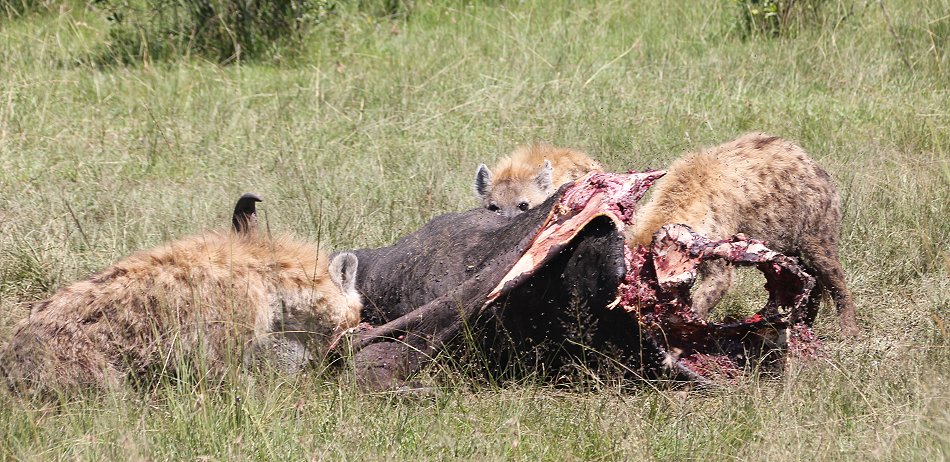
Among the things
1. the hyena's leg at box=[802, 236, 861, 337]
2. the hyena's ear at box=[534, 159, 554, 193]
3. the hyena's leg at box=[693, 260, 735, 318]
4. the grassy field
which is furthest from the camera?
the hyena's ear at box=[534, 159, 554, 193]

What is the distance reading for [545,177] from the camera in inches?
230

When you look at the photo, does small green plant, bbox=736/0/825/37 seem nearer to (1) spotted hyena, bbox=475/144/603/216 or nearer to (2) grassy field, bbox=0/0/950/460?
(2) grassy field, bbox=0/0/950/460

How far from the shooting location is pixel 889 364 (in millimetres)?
3674

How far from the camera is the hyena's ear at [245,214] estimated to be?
13.5 feet

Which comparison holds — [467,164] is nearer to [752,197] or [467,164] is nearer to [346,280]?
[752,197]

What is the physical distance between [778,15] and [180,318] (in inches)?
220

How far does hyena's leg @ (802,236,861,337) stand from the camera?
4.52 meters

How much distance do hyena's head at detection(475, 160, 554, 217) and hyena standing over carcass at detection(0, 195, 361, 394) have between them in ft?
6.61

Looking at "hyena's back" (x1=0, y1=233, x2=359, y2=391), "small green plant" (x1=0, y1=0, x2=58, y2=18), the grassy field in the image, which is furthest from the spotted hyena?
"small green plant" (x1=0, y1=0, x2=58, y2=18)

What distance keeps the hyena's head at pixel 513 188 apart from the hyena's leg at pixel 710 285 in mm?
1627

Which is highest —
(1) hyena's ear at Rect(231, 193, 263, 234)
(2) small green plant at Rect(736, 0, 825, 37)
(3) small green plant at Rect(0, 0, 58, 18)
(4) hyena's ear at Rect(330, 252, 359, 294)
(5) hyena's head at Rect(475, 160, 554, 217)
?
(1) hyena's ear at Rect(231, 193, 263, 234)

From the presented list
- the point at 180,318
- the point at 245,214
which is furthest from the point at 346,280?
the point at 180,318

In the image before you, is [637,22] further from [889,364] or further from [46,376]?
[46,376]

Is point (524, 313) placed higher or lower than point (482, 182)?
higher
